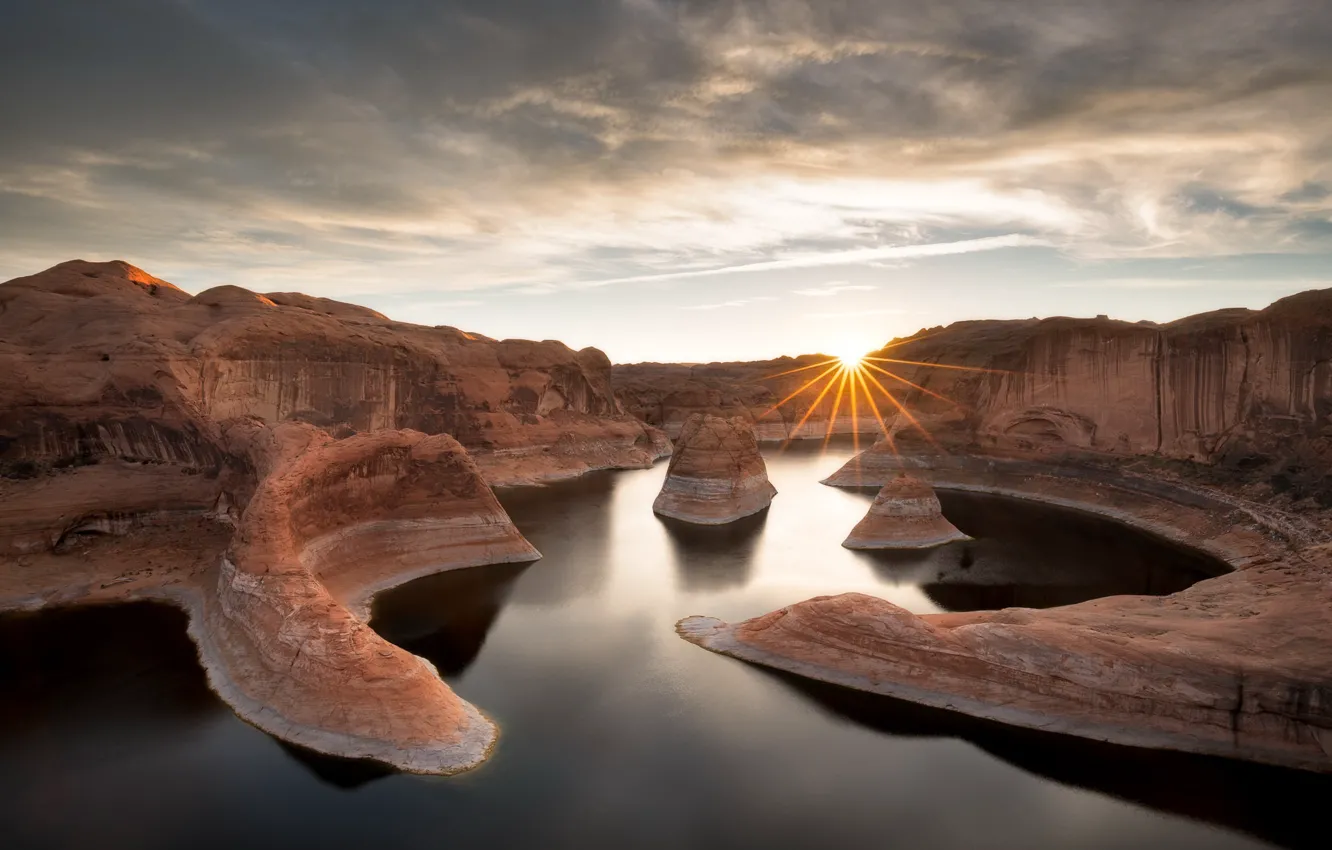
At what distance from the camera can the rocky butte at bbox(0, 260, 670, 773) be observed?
589 inches

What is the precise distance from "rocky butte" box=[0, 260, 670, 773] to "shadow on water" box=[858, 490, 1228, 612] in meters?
16.5

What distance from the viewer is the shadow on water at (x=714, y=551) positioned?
26.6 m

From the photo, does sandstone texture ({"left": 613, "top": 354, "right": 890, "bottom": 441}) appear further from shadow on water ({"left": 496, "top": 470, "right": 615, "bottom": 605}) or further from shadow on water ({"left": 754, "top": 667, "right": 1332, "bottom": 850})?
shadow on water ({"left": 754, "top": 667, "right": 1332, "bottom": 850})

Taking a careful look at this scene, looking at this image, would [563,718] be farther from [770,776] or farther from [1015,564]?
[1015,564]

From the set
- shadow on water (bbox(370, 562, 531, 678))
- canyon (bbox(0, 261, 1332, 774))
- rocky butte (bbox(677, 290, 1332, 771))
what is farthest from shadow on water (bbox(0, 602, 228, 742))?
rocky butte (bbox(677, 290, 1332, 771))

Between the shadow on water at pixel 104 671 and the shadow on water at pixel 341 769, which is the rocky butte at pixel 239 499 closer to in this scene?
the shadow on water at pixel 341 769

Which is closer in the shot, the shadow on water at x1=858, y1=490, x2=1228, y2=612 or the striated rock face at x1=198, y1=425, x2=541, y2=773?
the striated rock face at x1=198, y1=425, x2=541, y2=773

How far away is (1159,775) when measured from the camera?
1350cm

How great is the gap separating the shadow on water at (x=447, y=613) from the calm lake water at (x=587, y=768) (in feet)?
0.43

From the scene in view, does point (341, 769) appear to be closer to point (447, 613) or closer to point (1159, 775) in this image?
point (447, 613)

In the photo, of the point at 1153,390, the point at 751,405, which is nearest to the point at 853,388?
the point at 751,405

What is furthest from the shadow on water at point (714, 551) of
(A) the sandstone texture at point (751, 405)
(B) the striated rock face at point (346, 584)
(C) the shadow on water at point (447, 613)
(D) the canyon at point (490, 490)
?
(A) the sandstone texture at point (751, 405)

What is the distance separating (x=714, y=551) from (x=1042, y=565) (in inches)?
536

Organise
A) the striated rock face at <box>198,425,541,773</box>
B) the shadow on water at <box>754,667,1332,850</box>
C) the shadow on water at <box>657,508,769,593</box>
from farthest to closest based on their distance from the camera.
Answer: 1. the shadow on water at <box>657,508,769,593</box>
2. the striated rock face at <box>198,425,541,773</box>
3. the shadow on water at <box>754,667,1332,850</box>
